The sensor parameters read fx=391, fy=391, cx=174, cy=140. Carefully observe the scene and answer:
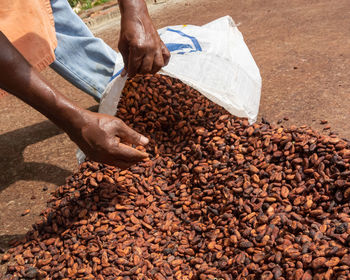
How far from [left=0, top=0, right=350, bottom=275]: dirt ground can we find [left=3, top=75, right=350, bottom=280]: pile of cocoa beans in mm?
363

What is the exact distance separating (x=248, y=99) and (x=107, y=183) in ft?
3.22

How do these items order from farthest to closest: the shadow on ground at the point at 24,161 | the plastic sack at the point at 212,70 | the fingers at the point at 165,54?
the shadow on ground at the point at 24,161 < the plastic sack at the point at 212,70 < the fingers at the point at 165,54

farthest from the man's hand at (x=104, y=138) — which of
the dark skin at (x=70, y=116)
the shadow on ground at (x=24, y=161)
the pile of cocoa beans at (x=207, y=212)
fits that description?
the shadow on ground at (x=24, y=161)

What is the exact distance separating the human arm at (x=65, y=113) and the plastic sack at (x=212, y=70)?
72 centimetres

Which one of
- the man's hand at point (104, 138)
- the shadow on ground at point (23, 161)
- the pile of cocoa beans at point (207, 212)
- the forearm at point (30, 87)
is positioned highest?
the forearm at point (30, 87)

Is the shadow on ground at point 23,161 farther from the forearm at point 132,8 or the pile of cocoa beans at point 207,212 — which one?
the forearm at point 132,8

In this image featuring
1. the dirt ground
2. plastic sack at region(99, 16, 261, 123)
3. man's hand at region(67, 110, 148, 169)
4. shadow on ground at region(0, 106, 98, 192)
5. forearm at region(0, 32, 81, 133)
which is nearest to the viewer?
forearm at region(0, 32, 81, 133)

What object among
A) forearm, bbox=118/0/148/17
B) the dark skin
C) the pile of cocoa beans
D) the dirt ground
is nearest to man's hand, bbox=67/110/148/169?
the dark skin

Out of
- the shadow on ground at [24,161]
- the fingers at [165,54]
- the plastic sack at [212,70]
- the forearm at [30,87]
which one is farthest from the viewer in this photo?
the shadow on ground at [24,161]

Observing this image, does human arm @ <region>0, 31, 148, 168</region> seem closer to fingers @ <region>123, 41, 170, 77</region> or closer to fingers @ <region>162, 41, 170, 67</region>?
fingers @ <region>123, 41, 170, 77</region>

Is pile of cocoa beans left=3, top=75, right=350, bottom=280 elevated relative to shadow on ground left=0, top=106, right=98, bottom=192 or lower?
elevated

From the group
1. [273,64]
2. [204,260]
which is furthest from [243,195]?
[273,64]

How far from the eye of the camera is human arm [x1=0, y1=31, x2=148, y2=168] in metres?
1.46

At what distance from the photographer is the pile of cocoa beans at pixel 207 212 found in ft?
5.25
